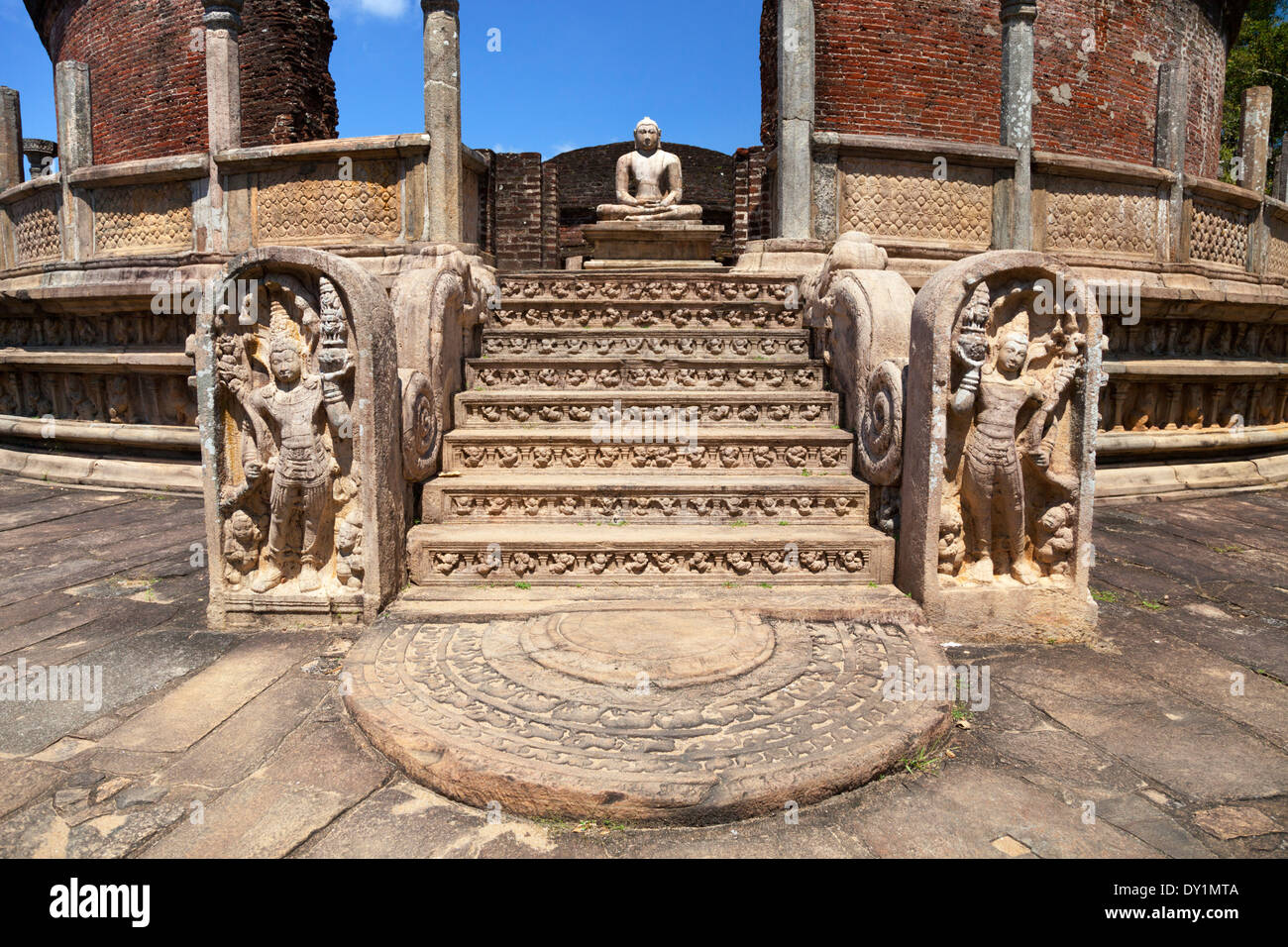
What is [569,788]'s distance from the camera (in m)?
2.20

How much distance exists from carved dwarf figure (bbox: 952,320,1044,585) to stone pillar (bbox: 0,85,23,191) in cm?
1175

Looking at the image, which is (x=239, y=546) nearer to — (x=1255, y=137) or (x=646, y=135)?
(x=646, y=135)

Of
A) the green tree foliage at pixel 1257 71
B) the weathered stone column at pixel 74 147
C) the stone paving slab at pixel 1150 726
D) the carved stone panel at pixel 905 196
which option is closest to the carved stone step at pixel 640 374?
the stone paving slab at pixel 1150 726

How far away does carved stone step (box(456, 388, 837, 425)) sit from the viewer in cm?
479

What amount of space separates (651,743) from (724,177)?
69.6ft

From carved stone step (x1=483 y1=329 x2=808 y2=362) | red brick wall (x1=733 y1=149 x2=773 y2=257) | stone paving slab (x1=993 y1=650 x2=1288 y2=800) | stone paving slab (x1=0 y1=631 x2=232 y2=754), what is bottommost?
stone paving slab (x1=993 y1=650 x2=1288 y2=800)

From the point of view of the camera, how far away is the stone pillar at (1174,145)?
7.57m

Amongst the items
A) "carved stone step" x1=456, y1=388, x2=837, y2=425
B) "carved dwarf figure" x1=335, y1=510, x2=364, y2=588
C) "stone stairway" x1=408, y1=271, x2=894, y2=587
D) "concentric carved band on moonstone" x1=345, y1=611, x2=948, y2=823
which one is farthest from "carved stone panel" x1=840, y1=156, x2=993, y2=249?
"carved dwarf figure" x1=335, y1=510, x2=364, y2=588

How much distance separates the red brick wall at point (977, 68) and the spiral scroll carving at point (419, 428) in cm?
802

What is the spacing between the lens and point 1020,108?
23.1ft

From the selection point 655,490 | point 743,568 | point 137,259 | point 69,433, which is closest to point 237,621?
point 655,490

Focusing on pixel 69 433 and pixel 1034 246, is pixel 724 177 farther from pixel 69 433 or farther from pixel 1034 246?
pixel 69 433

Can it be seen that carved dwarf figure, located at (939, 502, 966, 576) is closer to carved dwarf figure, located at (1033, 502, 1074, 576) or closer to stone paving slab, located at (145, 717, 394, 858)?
carved dwarf figure, located at (1033, 502, 1074, 576)

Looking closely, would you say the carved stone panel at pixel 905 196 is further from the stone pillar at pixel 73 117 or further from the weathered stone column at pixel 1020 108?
the stone pillar at pixel 73 117
